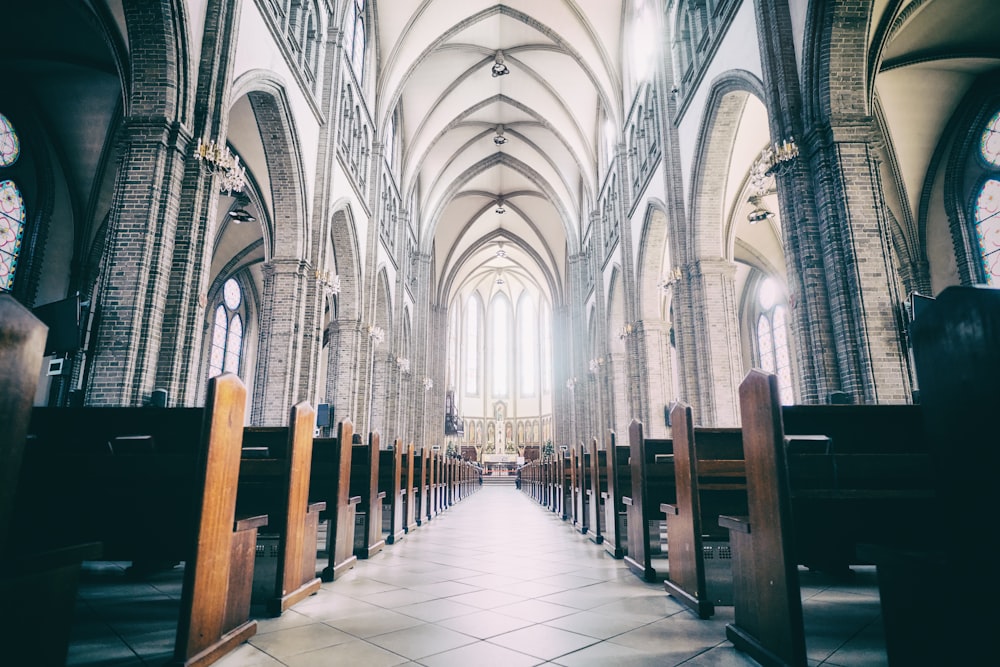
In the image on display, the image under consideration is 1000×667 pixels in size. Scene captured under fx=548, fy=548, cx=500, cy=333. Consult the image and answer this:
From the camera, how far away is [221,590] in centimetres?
244

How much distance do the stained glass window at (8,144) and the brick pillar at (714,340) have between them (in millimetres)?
14015

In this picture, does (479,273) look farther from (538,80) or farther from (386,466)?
(386,466)

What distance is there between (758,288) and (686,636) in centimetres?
2087

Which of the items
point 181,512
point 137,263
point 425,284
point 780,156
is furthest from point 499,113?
point 181,512

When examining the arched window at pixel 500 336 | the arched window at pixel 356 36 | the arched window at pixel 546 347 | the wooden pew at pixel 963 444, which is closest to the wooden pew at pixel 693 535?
the wooden pew at pixel 963 444

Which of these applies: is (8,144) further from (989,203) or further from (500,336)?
(500,336)

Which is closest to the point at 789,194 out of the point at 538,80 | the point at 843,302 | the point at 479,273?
the point at 843,302

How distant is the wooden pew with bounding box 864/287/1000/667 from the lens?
1.12 m

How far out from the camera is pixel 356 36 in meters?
14.3

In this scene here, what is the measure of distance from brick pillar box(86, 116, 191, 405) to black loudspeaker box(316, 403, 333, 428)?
7.17 meters

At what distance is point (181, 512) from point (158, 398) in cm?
303

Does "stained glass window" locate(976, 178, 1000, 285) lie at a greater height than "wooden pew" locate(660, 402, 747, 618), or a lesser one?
greater

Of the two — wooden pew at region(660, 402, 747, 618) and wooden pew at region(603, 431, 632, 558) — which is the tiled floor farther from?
wooden pew at region(603, 431, 632, 558)

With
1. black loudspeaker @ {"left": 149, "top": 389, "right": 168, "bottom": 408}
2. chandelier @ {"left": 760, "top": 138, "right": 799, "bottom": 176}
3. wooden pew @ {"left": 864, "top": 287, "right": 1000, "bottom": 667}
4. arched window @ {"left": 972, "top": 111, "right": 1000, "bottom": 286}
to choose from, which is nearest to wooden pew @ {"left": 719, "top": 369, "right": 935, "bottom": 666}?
wooden pew @ {"left": 864, "top": 287, "right": 1000, "bottom": 667}
